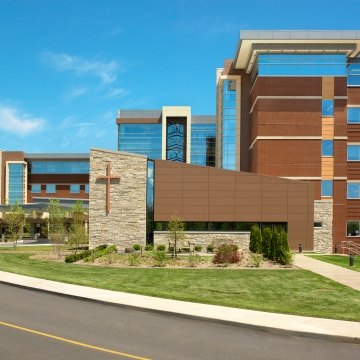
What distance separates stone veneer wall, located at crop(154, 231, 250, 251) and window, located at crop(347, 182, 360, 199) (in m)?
17.1

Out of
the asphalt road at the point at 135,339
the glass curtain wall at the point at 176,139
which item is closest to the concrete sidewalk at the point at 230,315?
the asphalt road at the point at 135,339

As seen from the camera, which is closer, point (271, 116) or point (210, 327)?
point (210, 327)

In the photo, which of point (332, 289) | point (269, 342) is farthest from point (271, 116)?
point (269, 342)

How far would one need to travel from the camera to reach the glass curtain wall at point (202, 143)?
10469 cm

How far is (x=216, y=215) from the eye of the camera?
4347 cm

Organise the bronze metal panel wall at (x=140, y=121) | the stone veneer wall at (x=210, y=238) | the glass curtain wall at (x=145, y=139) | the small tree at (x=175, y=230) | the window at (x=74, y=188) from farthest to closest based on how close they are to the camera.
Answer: the bronze metal panel wall at (x=140, y=121)
the glass curtain wall at (x=145, y=139)
the window at (x=74, y=188)
the stone veneer wall at (x=210, y=238)
the small tree at (x=175, y=230)

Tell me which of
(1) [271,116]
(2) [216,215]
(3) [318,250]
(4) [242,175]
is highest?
(1) [271,116]

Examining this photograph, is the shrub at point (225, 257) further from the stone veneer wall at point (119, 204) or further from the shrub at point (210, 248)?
the stone veneer wall at point (119, 204)

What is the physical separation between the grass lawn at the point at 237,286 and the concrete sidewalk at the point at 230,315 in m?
0.66

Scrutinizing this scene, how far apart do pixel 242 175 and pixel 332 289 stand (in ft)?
81.8

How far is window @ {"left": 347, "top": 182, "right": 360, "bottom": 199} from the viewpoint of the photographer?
5384 cm

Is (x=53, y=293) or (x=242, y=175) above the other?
(x=242, y=175)

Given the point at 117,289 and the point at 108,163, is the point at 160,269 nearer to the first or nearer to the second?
the point at 117,289

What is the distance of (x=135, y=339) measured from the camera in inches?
429
